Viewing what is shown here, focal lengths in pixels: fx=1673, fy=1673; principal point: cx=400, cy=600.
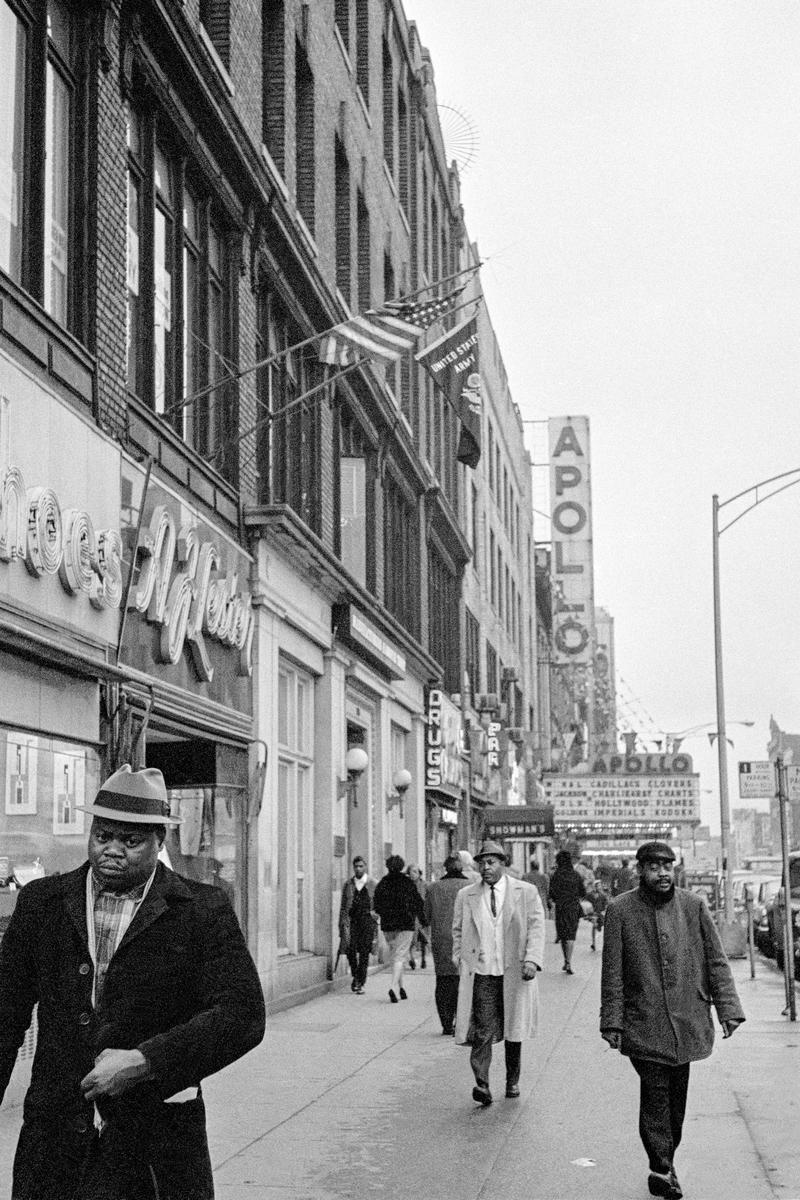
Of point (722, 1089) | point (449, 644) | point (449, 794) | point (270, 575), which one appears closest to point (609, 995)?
point (722, 1089)

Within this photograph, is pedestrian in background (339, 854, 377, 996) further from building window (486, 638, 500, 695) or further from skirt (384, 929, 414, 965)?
building window (486, 638, 500, 695)

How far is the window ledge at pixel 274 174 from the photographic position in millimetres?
18828

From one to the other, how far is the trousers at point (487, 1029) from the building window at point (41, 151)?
18.8ft

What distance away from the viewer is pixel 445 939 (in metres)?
15.6

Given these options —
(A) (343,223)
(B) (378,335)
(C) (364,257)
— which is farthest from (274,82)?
(C) (364,257)

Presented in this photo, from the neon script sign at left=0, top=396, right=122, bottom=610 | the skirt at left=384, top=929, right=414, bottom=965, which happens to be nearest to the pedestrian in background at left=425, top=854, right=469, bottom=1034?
the skirt at left=384, top=929, right=414, bottom=965

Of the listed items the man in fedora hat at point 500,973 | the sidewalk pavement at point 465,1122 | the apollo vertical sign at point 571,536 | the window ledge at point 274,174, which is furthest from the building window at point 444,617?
the apollo vertical sign at point 571,536

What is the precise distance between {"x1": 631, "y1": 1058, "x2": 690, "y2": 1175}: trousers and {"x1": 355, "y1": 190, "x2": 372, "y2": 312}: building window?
20.9 m

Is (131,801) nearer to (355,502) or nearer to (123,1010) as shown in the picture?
(123,1010)

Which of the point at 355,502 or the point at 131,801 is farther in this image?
the point at 355,502

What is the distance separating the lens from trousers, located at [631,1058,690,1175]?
8219 millimetres

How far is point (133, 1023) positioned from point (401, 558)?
27.6 meters

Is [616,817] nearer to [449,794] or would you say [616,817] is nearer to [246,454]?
[449,794]

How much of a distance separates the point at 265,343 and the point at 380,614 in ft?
22.1
